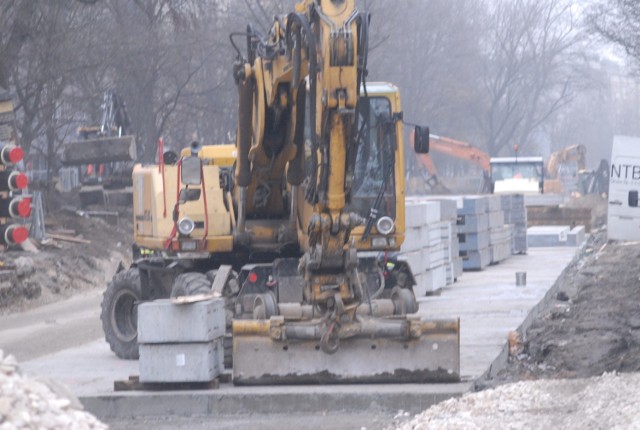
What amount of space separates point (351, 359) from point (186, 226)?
302cm

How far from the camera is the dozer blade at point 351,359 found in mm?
→ 11695

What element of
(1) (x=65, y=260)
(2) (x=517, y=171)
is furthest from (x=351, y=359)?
(2) (x=517, y=171)

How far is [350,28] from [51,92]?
20543 mm

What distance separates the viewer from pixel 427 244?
21281 mm

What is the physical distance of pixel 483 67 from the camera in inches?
3164

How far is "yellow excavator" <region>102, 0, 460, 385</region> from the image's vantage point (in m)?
11.1

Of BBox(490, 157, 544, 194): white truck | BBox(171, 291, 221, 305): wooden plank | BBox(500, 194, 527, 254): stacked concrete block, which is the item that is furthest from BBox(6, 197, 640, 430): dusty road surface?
BBox(490, 157, 544, 194): white truck

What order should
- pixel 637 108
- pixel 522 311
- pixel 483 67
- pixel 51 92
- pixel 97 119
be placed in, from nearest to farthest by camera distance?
pixel 522 311 < pixel 51 92 < pixel 97 119 < pixel 483 67 < pixel 637 108

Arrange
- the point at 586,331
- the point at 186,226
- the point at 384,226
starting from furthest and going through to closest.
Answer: the point at 586,331
the point at 186,226
the point at 384,226

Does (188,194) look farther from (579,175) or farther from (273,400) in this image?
(579,175)

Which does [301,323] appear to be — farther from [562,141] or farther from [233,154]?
[562,141]

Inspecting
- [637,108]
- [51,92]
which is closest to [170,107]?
[51,92]

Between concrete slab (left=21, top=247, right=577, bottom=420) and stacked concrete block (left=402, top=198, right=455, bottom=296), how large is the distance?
1.55 metres

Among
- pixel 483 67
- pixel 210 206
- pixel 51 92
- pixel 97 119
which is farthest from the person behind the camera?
pixel 483 67
